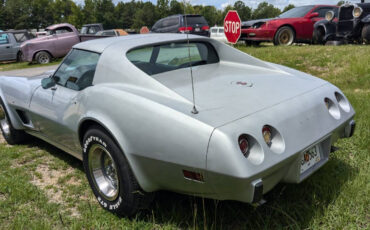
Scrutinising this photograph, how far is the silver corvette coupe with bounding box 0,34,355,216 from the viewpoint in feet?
6.10

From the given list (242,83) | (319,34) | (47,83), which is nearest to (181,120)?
(242,83)

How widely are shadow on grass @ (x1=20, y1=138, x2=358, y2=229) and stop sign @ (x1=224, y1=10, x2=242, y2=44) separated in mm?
5084

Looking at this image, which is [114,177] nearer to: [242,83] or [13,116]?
[242,83]

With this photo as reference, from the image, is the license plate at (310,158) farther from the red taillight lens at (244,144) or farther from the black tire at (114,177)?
the black tire at (114,177)

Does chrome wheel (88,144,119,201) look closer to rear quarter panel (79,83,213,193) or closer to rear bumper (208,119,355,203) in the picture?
rear quarter panel (79,83,213,193)

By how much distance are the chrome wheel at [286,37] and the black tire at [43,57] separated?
9834mm

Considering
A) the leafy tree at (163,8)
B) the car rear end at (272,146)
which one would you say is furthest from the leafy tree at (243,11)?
the car rear end at (272,146)

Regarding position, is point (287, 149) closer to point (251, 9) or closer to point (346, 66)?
point (346, 66)

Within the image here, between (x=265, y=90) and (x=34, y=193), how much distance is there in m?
2.14

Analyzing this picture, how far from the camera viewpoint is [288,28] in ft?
33.0

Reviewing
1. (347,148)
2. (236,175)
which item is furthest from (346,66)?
(236,175)

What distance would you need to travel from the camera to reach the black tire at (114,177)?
223cm

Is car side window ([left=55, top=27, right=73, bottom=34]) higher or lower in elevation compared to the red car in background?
higher

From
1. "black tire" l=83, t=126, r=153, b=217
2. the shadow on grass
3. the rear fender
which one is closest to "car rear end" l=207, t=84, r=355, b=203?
the shadow on grass
